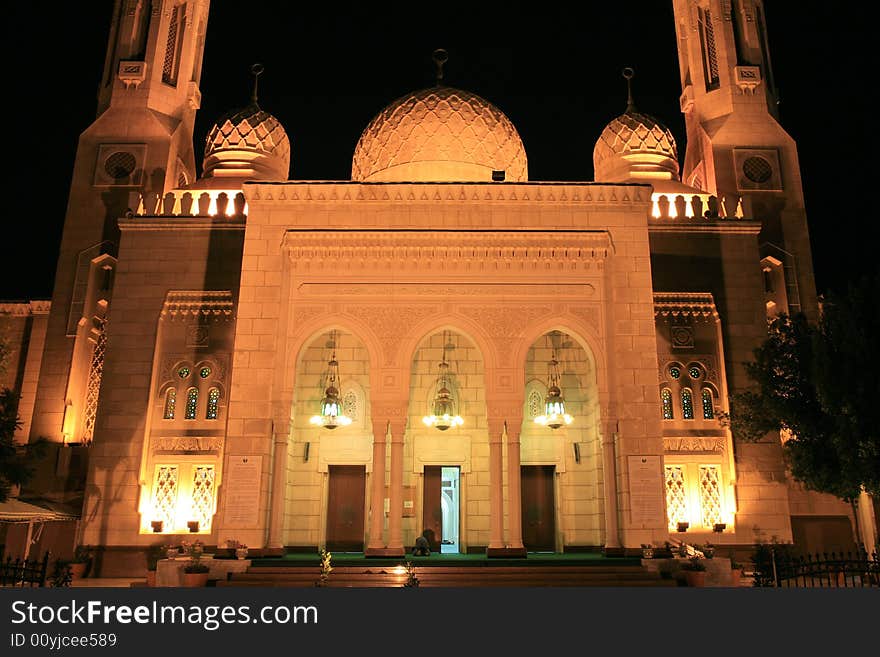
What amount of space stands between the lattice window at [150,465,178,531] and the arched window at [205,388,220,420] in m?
1.24

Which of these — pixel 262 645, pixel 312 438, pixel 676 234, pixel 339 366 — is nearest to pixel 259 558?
pixel 312 438

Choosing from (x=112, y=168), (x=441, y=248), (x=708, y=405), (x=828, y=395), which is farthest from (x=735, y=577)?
(x=112, y=168)

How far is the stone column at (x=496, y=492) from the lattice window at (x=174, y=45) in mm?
15016

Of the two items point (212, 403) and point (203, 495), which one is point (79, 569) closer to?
point (203, 495)

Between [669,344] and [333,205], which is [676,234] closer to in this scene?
[669,344]

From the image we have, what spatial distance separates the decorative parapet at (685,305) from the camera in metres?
17.3

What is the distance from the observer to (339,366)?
16281 millimetres

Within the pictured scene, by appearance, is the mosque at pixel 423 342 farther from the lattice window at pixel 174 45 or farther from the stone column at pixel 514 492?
the lattice window at pixel 174 45

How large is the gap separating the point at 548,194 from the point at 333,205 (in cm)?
409

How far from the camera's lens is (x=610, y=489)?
44.4 feet

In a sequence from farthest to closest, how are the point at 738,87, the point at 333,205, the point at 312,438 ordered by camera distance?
the point at 738,87 < the point at 312,438 < the point at 333,205

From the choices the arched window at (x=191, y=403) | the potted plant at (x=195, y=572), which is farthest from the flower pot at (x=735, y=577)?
the arched window at (x=191, y=403)

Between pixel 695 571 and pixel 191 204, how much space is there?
47.0 feet

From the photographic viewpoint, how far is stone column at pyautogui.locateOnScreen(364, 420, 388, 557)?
13172 millimetres
